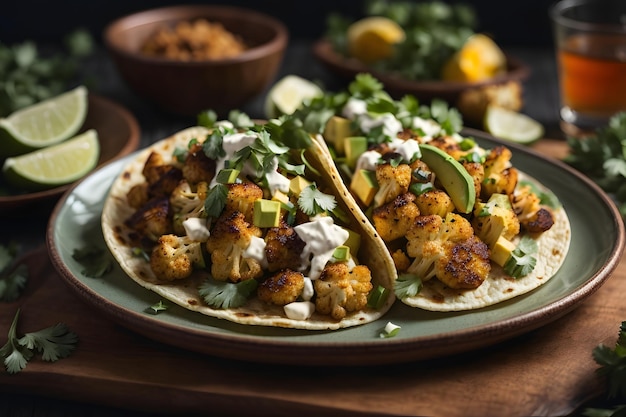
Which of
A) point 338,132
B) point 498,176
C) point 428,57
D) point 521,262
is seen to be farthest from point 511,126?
point 521,262

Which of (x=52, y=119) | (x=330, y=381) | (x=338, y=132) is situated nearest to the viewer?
(x=330, y=381)

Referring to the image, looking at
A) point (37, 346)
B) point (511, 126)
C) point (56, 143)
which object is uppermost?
point (37, 346)

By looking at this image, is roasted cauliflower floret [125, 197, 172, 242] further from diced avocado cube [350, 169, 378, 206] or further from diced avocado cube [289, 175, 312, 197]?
diced avocado cube [350, 169, 378, 206]

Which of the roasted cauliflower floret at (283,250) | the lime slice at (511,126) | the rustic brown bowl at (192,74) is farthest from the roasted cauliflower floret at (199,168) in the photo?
the lime slice at (511,126)

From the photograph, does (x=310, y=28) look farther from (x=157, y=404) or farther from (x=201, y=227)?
(x=157, y=404)

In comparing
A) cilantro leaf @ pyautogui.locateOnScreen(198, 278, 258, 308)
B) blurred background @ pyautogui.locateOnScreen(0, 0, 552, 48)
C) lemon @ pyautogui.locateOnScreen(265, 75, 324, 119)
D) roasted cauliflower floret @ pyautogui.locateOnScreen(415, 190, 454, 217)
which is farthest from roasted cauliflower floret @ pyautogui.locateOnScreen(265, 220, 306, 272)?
blurred background @ pyautogui.locateOnScreen(0, 0, 552, 48)

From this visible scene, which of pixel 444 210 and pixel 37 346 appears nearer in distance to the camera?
pixel 37 346

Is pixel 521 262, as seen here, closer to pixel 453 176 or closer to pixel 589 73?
pixel 453 176
